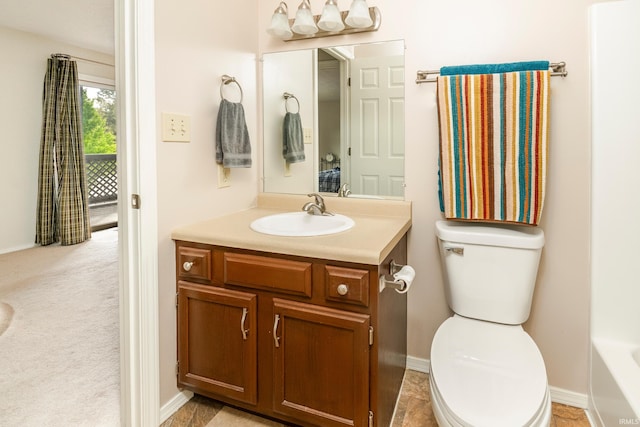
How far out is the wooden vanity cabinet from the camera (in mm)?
1314

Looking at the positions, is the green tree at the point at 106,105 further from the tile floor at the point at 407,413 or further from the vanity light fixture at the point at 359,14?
the tile floor at the point at 407,413

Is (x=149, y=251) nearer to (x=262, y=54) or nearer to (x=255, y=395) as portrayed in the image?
(x=255, y=395)

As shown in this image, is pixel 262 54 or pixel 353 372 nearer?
pixel 353 372

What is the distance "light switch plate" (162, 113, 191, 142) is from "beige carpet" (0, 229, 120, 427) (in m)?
1.17

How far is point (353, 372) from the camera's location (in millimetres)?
1324

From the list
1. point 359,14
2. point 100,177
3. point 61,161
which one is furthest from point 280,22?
point 100,177

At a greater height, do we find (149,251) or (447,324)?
(149,251)

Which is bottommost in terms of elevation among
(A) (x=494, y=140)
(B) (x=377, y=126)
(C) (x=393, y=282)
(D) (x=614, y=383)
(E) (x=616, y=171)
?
(D) (x=614, y=383)

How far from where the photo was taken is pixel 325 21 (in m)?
1.82

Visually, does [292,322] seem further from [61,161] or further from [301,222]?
[61,161]

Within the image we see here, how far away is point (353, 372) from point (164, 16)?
58.1 inches

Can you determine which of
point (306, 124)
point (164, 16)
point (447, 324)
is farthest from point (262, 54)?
point (447, 324)

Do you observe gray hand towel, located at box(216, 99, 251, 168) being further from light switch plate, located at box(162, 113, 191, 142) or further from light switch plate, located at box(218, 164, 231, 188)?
light switch plate, located at box(162, 113, 191, 142)

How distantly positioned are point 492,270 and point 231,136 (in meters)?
1.28
